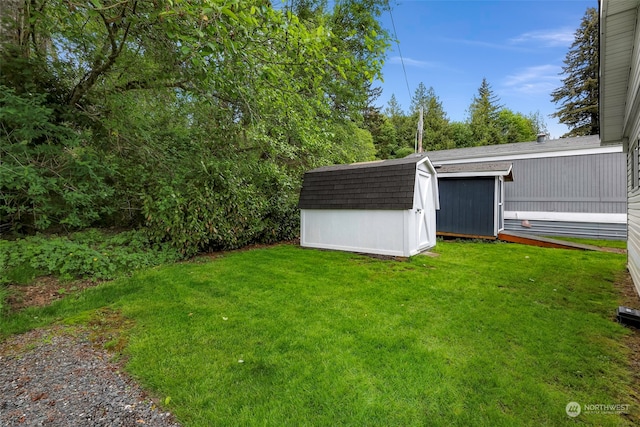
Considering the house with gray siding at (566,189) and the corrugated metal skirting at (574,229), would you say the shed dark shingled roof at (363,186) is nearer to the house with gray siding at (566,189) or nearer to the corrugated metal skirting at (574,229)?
the house with gray siding at (566,189)

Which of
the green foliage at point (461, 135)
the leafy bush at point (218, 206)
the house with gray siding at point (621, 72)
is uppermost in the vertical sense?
the green foliage at point (461, 135)

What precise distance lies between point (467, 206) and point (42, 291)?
9.63 metres

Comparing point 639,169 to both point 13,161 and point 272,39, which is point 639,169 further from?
point 13,161

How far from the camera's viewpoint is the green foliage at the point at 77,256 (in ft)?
12.7

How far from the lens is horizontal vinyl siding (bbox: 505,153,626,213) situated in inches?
340

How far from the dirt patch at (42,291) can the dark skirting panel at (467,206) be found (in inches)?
347

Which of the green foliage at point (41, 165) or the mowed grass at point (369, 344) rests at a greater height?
the green foliage at point (41, 165)

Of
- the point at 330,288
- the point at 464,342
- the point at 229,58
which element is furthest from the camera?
the point at 330,288

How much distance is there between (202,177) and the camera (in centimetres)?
580

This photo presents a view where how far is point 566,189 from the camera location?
368 inches

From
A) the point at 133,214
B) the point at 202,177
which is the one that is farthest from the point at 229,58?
the point at 133,214

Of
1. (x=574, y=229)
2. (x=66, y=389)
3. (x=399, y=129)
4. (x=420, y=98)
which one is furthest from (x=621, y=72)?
(x=420, y=98)

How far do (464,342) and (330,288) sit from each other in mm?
1868

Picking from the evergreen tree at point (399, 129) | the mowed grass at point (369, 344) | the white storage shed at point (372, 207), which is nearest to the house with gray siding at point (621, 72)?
the mowed grass at point (369, 344)
